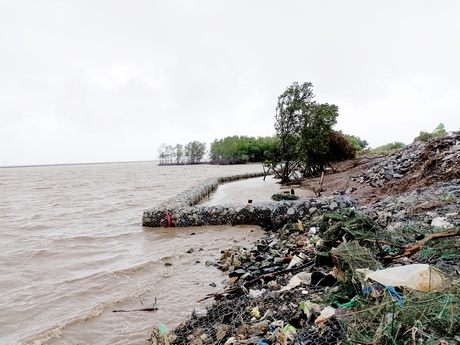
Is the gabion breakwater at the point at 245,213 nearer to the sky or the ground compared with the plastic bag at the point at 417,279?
nearer to the ground

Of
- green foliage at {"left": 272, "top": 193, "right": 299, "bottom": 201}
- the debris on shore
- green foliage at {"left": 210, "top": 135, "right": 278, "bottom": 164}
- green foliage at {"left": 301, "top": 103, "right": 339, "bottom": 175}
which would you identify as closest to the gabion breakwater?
green foliage at {"left": 272, "top": 193, "right": 299, "bottom": 201}

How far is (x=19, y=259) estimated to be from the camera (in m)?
6.51

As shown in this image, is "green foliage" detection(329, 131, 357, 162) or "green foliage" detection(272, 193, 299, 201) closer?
"green foliage" detection(272, 193, 299, 201)

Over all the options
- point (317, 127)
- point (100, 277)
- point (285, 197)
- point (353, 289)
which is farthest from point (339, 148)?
point (353, 289)

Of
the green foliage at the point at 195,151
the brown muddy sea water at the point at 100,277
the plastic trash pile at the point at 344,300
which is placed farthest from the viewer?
the green foliage at the point at 195,151

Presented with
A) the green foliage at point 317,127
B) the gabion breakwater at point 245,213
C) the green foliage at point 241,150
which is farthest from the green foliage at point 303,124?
the green foliage at point 241,150

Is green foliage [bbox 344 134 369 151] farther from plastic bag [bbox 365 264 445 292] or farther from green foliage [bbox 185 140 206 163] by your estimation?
green foliage [bbox 185 140 206 163]

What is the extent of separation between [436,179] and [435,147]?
2890 mm

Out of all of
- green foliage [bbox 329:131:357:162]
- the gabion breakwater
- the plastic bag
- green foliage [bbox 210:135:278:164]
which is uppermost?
green foliage [bbox 210:135:278:164]

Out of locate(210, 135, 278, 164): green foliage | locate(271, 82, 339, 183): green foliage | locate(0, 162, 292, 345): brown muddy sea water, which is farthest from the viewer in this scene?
Result: locate(210, 135, 278, 164): green foliage

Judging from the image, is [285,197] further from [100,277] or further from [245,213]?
[100,277]

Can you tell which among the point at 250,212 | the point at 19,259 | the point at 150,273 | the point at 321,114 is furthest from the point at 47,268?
the point at 321,114

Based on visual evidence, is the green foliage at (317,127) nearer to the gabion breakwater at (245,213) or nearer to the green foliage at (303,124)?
the green foliage at (303,124)

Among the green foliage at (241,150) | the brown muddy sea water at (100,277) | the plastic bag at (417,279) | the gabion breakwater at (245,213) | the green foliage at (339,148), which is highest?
the green foliage at (241,150)
